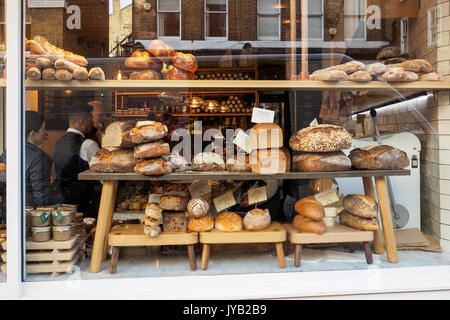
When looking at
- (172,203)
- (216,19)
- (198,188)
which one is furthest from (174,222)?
(216,19)

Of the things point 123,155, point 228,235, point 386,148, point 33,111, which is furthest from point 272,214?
point 33,111

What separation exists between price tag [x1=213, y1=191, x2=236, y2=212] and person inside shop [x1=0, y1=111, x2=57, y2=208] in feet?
3.76

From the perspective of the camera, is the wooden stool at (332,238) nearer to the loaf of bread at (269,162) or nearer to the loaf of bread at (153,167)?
the loaf of bread at (269,162)

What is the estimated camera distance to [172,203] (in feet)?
7.39

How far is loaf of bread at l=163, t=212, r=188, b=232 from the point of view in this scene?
2215 mm

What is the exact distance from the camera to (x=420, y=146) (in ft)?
8.65

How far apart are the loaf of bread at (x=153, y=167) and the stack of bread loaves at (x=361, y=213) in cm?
Result: 124

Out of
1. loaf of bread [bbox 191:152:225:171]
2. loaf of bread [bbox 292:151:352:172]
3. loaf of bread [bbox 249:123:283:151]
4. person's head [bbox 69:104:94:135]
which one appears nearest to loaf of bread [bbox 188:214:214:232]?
loaf of bread [bbox 191:152:225:171]

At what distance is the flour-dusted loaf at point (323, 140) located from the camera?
228 centimetres

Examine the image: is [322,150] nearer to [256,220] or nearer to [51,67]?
[256,220]

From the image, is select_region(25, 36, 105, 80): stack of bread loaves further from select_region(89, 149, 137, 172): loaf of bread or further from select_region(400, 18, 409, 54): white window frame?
select_region(400, 18, 409, 54): white window frame

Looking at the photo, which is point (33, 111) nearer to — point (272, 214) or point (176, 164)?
point (176, 164)

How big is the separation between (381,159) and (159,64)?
1676 mm
